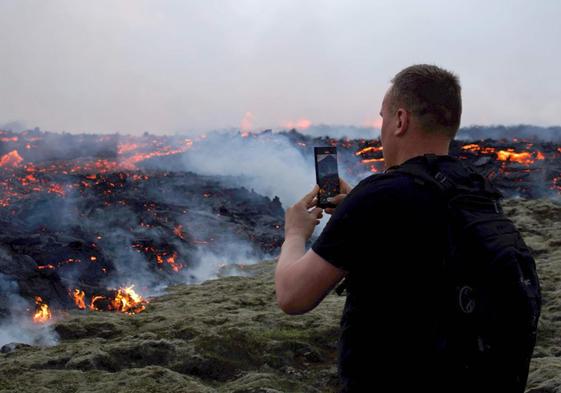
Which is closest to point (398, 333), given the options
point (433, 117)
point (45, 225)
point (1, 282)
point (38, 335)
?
point (433, 117)

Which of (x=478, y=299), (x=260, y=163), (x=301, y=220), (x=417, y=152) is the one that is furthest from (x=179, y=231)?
(x=478, y=299)

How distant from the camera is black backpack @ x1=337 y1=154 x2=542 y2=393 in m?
2.18

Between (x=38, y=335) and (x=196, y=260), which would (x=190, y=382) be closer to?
(x=38, y=335)

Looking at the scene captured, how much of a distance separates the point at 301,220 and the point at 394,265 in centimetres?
67

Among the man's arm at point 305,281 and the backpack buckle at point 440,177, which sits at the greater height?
the backpack buckle at point 440,177

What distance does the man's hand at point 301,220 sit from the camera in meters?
2.74

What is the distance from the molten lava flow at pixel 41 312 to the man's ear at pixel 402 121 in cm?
1017

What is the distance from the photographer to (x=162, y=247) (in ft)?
63.4

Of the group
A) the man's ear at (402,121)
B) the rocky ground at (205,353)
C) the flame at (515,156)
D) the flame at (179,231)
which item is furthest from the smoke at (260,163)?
the man's ear at (402,121)

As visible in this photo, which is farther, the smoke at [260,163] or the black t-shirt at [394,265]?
the smoke at [260,163]

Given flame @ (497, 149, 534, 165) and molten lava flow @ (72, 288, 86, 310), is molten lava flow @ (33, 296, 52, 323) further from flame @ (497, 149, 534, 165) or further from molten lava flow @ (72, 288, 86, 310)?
flame @ (497, 149, 534, 165)

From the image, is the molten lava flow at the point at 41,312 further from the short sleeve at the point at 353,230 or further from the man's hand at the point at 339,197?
the short sleeve at the point at 353,230

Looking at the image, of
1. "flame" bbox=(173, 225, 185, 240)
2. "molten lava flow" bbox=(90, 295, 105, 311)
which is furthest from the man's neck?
"flame" bbox=(173, 225, 185, 240)

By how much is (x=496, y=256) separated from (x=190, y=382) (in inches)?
165
